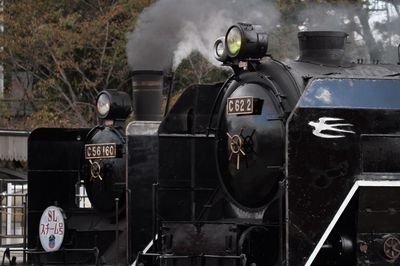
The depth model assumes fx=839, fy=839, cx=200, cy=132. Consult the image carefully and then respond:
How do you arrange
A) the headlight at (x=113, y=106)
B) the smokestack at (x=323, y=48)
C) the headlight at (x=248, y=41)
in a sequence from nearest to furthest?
the headlight at (x=248, y=41) → the smokestack at (x=323, y=48) → the headlight at (x=113, y=106)

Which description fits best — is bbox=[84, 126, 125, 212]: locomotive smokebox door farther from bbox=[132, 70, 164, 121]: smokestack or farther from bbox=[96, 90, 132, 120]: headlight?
bbox=[132, 70, 164, 121]: smokestack

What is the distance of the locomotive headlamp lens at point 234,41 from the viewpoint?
25.2ft

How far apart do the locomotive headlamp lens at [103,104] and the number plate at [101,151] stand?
1.54 feet

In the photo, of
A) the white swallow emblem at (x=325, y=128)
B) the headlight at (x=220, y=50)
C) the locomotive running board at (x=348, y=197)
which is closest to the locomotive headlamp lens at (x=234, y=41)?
the headlight at (x=220, y=50)

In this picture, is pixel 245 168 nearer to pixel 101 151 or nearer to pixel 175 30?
pixel 101 151

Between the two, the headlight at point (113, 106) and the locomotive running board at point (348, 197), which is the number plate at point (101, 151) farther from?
the locomotive running board at point (348, 197)

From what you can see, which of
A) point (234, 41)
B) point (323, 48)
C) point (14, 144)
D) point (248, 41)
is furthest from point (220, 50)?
point (14, 144)

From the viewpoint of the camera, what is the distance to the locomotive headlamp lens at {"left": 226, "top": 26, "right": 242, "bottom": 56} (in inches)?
302

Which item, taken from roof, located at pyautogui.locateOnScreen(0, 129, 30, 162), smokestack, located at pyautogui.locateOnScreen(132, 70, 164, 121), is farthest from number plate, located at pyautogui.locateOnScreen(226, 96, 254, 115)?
roof, located at pyautogui.locateOnScreen(0, 129, 30, 162)

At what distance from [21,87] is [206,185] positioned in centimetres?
1844

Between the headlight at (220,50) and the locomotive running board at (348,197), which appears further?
the headlight at (220,50)

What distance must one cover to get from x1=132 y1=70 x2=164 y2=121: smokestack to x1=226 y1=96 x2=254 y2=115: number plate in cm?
291

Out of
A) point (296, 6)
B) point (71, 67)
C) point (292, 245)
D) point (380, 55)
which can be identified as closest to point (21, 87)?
point (71, 67)

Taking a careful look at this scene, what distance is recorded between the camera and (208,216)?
8.44 m
